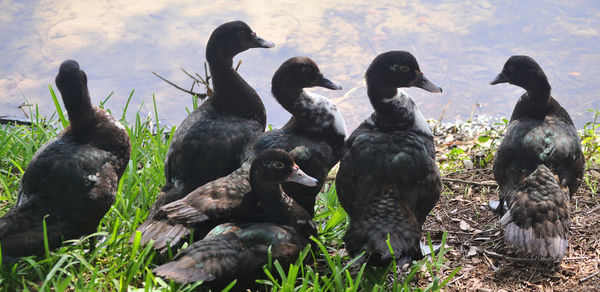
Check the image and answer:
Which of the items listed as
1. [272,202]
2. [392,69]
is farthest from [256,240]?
[392,69]

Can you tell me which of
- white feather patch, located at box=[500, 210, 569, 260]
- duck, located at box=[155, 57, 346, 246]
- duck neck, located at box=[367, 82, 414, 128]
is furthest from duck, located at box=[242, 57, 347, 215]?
white feather patch, located at box=[500, 210, 569, 260]

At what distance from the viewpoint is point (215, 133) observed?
15.9 feet

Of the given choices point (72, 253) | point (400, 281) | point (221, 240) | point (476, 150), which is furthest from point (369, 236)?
point (476, 150)

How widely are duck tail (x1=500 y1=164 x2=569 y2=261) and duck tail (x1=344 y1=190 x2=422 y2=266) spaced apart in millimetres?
653

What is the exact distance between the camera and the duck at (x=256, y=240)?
11.8ft

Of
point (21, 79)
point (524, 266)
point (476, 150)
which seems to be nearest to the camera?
point (524, 266)

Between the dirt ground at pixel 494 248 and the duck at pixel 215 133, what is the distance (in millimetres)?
1607

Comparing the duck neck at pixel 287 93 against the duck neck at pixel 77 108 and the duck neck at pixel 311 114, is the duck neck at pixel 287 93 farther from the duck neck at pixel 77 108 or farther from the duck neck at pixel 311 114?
the duck neck at pixel 77 108

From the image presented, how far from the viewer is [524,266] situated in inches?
175

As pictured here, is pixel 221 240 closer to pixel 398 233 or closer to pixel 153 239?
pixel 153 239

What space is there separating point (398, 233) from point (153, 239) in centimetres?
148

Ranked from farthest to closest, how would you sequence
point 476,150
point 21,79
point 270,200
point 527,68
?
point 21,79 < point 476,150 < point 527,68 < point 270,200

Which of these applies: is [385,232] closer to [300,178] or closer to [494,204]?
[300,178]

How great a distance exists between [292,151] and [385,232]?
1042 mm
